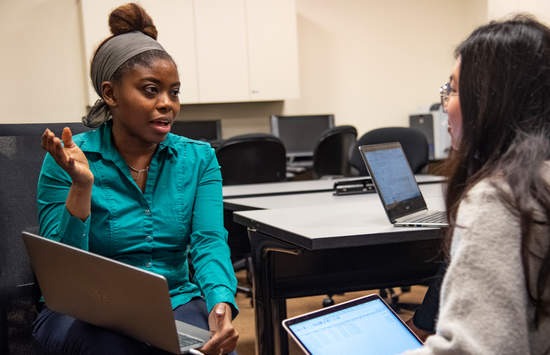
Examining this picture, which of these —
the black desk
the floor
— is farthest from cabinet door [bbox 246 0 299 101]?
the black desk

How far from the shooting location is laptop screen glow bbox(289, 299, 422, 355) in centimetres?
101

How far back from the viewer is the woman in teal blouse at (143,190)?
1.26 m

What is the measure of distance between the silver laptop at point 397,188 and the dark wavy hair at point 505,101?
0.67 meters

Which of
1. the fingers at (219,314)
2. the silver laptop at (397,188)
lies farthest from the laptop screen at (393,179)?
the fingers at (219,314)

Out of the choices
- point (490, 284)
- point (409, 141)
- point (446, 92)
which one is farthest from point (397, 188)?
point (409, 141)

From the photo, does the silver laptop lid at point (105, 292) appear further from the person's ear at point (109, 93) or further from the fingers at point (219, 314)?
the person's ear at point (109, 93)

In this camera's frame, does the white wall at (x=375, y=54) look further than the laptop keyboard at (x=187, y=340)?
Yes

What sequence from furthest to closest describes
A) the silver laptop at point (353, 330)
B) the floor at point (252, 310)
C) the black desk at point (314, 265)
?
the floor at point (252, 310), the black desk at point (314, 265), the silver laptop at point (353, 330)

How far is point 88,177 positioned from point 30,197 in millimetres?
375

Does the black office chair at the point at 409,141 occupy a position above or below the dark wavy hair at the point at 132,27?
below

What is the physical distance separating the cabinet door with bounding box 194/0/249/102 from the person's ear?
377cm

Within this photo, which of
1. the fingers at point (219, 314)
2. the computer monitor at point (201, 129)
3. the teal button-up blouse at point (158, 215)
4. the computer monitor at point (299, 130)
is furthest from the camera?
the computer monitor at point (299, 130)

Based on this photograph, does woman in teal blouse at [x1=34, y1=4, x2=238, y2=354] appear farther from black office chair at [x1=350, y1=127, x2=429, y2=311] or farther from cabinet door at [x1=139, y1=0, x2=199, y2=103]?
cabinet door at [x1=139, y1=0, x2=199, y2=103]

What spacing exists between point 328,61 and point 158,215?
4.69m
